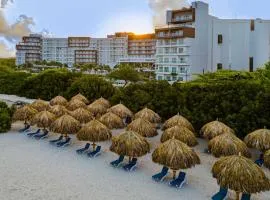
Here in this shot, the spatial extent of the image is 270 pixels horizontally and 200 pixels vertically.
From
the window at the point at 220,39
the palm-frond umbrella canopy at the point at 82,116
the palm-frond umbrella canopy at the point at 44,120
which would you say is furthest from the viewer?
the window at the point at 220,39

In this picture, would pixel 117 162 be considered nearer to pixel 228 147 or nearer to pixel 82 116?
pixel 228 147

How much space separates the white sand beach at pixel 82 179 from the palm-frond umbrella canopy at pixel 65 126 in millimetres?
1073

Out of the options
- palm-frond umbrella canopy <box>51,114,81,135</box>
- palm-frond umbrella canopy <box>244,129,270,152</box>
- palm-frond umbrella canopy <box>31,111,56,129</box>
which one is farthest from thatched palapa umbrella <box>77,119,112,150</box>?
palm-frond umbrella canopy <box>244,129,270,152</box>

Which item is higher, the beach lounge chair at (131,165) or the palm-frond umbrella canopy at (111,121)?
the palm-frond umbrella canopy at (111,121)

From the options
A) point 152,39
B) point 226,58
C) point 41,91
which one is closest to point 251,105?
point 41,91

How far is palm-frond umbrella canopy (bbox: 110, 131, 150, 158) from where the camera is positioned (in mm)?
14500

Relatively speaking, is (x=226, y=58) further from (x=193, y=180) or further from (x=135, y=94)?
(x=193, y=180)

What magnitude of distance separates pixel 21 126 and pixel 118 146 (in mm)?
12407

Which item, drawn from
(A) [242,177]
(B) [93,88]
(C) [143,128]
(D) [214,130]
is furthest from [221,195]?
(B) [93,88]

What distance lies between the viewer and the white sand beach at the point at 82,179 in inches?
473

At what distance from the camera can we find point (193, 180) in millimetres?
13812

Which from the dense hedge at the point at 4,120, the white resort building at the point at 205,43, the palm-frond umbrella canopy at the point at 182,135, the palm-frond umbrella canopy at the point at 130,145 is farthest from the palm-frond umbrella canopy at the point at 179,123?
the white resort building at the point at 205,43

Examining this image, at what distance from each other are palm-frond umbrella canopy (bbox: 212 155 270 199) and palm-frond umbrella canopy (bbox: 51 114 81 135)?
32.4ft

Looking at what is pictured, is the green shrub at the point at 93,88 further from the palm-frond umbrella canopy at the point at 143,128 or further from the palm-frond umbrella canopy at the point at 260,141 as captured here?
the palm-frond umbrella canopy at the point at 260,141
